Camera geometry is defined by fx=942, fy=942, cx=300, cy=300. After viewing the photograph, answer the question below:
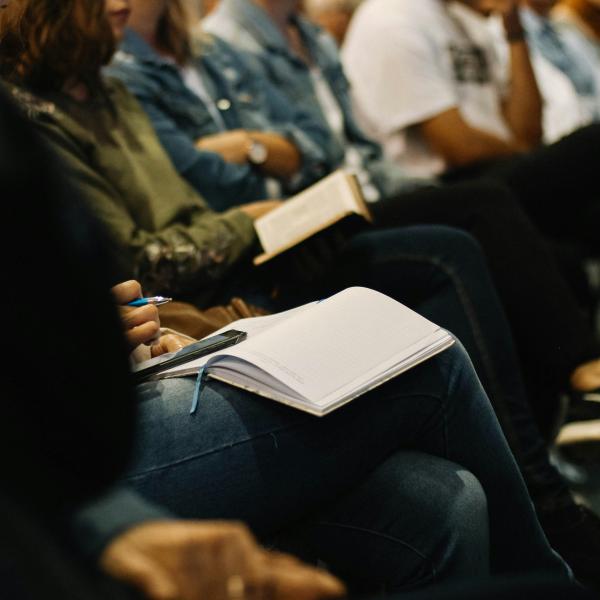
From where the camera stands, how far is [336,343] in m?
0.95

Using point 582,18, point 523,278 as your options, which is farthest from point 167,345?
point 582,18

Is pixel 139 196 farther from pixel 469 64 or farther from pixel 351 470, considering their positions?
pixel 469 64

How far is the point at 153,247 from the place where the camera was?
4.62ft

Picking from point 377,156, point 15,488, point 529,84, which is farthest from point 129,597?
point 529,84

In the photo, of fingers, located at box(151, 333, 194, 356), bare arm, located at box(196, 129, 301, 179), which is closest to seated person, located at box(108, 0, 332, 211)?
bare arm, located at box(196, 129, 301, 179)

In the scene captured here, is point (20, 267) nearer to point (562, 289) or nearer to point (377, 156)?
point (562, 289)

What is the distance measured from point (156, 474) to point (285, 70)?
1618 mm

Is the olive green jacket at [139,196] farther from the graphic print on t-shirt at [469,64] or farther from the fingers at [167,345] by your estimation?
the graphic print on t-shirt at [469,64]

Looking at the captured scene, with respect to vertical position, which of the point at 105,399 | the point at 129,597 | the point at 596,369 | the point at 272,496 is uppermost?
the point at 105,399

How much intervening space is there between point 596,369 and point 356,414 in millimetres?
792

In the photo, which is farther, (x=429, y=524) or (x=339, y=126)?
(x=339, y=126)

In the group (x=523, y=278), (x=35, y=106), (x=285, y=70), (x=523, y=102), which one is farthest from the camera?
(x=523, y=102)

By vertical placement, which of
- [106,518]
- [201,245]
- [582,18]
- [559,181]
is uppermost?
[106,518]

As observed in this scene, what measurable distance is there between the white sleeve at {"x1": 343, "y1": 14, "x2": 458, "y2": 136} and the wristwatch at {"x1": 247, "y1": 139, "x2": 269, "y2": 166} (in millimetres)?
619
